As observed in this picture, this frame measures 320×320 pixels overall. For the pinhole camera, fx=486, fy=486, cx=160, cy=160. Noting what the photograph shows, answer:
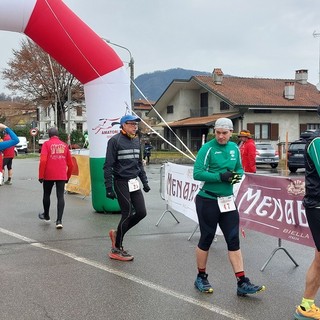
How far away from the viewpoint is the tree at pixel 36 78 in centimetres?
5362

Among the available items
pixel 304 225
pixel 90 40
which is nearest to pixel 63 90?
pixel 90 40

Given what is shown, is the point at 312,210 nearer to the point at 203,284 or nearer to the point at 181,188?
the point at 203,284

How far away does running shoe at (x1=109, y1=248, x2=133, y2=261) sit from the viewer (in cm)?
642

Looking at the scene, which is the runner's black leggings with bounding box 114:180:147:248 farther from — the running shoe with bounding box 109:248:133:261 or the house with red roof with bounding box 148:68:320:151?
the house with red roof with bounding box 148:68:320:151

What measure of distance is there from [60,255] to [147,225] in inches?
102

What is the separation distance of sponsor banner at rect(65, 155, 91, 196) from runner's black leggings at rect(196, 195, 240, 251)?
785 cm

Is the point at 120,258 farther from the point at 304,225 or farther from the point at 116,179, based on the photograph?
the point at 304,225

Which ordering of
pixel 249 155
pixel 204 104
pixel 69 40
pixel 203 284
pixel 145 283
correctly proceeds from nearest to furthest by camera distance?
pixel 203 284 → pixel 145 283 → pixel 69 40 → pixel 249 155 → pixel 204 104

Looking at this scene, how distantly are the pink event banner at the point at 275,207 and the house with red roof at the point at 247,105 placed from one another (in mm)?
33899

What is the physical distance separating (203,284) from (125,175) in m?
1.92

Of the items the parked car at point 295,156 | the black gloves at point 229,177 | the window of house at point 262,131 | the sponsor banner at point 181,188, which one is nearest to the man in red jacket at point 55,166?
the sponsor banner at point 181,188

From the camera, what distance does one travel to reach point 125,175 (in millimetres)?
6438

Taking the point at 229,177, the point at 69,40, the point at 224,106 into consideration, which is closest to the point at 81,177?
the point at 69,40

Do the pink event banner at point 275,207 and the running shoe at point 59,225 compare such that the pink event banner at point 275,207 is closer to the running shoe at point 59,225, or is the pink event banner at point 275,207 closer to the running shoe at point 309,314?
the running shoe at point 309,314
